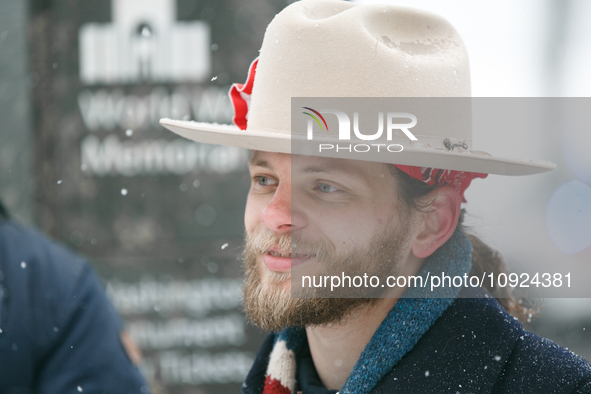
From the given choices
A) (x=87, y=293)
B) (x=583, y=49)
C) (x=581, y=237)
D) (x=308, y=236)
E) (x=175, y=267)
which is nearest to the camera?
(x=308, y=236)

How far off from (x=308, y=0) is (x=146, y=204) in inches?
107

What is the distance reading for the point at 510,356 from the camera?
1.31m

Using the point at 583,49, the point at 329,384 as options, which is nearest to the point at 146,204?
the point at 329,384

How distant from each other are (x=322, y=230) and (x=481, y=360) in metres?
0.53

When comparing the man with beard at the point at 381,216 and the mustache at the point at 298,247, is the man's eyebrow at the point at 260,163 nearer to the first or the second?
the man with beard at the point at 381,216

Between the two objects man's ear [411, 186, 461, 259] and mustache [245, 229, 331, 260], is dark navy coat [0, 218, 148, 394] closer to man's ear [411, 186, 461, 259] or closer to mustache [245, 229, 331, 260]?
mustache [245, 229, 331, 260]

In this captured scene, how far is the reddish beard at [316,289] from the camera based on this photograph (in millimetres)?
1306

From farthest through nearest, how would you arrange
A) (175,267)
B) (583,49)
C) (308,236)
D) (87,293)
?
(175,267) < (87,293) < (583,49) < (308,236)

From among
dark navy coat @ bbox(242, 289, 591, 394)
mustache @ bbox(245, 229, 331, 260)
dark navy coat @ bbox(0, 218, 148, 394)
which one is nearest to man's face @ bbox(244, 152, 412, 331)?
mustache @ bbox(245, 229, 331, 260)

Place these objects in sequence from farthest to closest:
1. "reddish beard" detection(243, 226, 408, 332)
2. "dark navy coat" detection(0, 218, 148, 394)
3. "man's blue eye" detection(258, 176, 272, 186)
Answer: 1. "dark navy coat" detection(0, 218, 148, 394)
2. "man's blue eye" detection(258, 176, 272, 186)
3. "reddish beard" detection(243, 226, 408, 332)

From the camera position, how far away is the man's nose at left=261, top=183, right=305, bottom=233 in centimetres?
128

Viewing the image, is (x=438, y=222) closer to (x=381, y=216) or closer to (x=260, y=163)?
(x=381, y=216)

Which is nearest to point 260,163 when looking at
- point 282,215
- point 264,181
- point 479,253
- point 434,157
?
point 264,181

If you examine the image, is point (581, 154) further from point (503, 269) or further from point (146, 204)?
point (146, 204)
